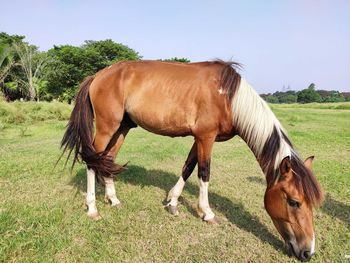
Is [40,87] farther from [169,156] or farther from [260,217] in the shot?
[260,217]

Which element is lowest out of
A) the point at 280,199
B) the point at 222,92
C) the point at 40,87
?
the point at 40,87

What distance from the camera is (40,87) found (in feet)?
135

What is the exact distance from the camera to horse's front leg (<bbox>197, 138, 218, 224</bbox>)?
13.1 ft

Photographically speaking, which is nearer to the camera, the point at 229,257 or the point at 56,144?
the point at 229,257

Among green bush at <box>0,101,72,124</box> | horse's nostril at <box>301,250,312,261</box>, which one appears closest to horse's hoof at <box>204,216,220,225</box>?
horse's nostril at <box>301,250,312,261</box>

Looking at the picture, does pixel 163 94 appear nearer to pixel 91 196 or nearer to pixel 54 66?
pixel 91 196

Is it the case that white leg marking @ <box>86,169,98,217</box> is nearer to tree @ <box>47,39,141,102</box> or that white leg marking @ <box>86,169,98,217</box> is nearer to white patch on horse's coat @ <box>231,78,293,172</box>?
white patch on horse's coat @ <box>231,78,293,172</box>

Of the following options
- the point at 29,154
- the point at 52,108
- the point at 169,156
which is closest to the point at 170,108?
the point at 169,156

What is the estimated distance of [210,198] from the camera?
197 inches

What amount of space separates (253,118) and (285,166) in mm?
800

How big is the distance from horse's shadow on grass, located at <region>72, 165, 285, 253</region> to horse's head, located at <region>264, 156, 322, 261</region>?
296 mm

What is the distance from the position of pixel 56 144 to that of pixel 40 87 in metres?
35.2

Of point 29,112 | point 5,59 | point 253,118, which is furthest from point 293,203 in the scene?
point 5,59

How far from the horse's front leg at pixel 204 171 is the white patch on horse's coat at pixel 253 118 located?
466 mm
